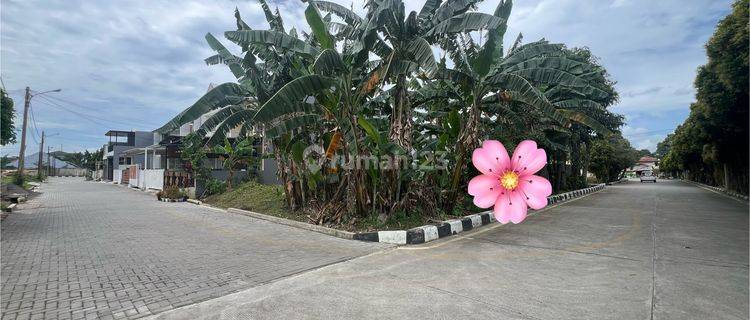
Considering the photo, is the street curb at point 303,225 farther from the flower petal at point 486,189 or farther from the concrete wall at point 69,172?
the concrete wall at point 69,172

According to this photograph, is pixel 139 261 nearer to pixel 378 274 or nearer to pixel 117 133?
pixel 378 274

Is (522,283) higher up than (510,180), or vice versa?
(510,180)

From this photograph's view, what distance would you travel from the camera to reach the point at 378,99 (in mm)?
9914

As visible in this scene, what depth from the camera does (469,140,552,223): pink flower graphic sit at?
0.56 metres

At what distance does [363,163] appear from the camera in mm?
7973

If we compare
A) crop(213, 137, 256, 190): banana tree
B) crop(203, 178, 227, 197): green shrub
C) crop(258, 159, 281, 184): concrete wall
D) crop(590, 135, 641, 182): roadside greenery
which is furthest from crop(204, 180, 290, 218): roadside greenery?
crop(590, 135, 641, 182): roadside greenery

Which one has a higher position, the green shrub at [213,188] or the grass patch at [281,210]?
the green shrub at [213,188]

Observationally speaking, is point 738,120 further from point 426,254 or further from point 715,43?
point 426,254

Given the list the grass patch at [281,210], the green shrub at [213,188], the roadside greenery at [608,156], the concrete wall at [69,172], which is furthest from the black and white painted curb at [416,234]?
the concrete wall at [69,172]

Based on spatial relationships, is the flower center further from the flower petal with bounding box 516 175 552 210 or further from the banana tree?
the banana tree

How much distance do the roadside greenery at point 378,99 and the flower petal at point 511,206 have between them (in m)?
5.11

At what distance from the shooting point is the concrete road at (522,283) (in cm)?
380

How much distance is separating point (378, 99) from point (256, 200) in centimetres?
592

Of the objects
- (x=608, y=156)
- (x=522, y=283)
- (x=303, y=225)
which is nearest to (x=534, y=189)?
(x=522, y=283)
